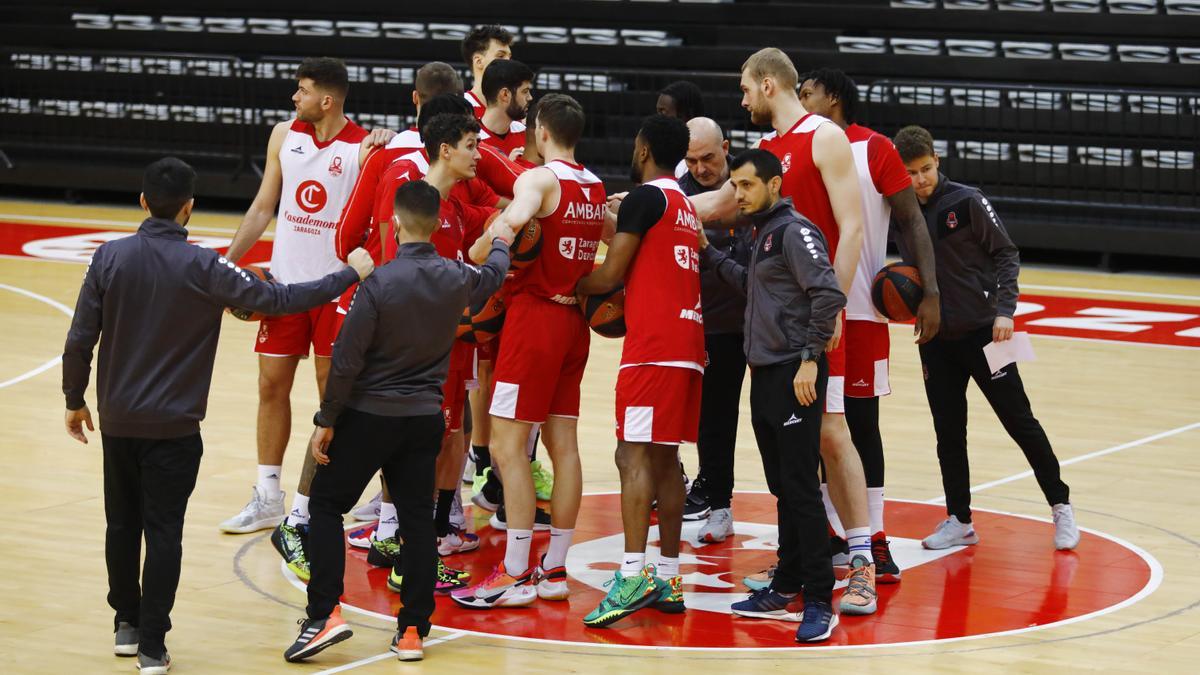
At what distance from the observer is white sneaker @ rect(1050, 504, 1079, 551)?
6.91 meters

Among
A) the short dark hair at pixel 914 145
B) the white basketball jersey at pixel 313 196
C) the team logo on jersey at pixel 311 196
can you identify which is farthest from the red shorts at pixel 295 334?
the short dark hair at pixel 914 145

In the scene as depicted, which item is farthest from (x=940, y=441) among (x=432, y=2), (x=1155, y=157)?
(x=432, y=2)

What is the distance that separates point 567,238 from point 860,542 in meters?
1.58

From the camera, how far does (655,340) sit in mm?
6031

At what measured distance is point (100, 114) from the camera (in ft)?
68.1

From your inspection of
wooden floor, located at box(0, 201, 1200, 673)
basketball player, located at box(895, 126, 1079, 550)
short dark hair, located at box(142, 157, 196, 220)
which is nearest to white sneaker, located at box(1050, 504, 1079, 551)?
basketball player, located at box(895, 126, 1079, 550)

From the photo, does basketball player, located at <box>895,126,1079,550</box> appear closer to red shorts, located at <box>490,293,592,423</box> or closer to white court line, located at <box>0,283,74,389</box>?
red shorts, located at <box>490,293,592,423</box>

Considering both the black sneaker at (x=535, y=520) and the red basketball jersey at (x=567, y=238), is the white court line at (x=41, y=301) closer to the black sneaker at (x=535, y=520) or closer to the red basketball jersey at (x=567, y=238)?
the black sneaker at (x=535, y=520)

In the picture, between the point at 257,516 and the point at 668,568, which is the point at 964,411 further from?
the point at 257,516

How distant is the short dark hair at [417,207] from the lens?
543 cm

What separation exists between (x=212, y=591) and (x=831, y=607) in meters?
2.33

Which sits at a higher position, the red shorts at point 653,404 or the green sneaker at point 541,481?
the red shorts at point 653,404

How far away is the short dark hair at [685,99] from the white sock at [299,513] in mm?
2420

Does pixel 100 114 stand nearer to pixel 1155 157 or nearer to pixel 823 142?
pixel 1155 157
